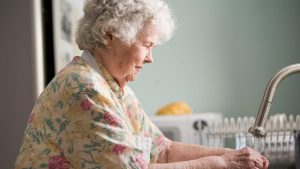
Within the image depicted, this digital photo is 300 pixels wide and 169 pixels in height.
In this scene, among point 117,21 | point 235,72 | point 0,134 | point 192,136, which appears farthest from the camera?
point 235,72

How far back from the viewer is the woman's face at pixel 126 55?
1.30 m

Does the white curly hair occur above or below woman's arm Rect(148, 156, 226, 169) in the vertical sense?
above

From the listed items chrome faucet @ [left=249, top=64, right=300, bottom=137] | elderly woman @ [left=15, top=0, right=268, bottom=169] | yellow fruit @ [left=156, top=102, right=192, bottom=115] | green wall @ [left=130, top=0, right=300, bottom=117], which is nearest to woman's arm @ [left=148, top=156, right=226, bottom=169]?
elderly woman @ [left=15, top=0, right=268, bottom=169]

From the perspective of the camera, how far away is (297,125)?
173 cm

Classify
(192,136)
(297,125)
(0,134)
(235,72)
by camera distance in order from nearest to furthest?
1. (297,125)
2. (0,134)
3. (192,136)
4. (235,72)

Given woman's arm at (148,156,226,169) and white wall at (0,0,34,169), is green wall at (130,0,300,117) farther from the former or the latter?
woman's arm at (148,156,226,169)

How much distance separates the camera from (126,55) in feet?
4.29

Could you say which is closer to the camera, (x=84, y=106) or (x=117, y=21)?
(x=84, y=106)

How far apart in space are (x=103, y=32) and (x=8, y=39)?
81 centimetres

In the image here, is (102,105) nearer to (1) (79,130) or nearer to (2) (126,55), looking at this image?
(1) (79,130)

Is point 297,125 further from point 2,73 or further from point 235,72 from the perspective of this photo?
point 2,73

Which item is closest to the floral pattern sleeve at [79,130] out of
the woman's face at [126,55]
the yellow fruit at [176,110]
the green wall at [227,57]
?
the woman's face at [126,55]

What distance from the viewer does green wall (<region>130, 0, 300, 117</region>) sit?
263cm

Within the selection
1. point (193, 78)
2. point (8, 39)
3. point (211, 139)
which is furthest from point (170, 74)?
point (8, 39)
